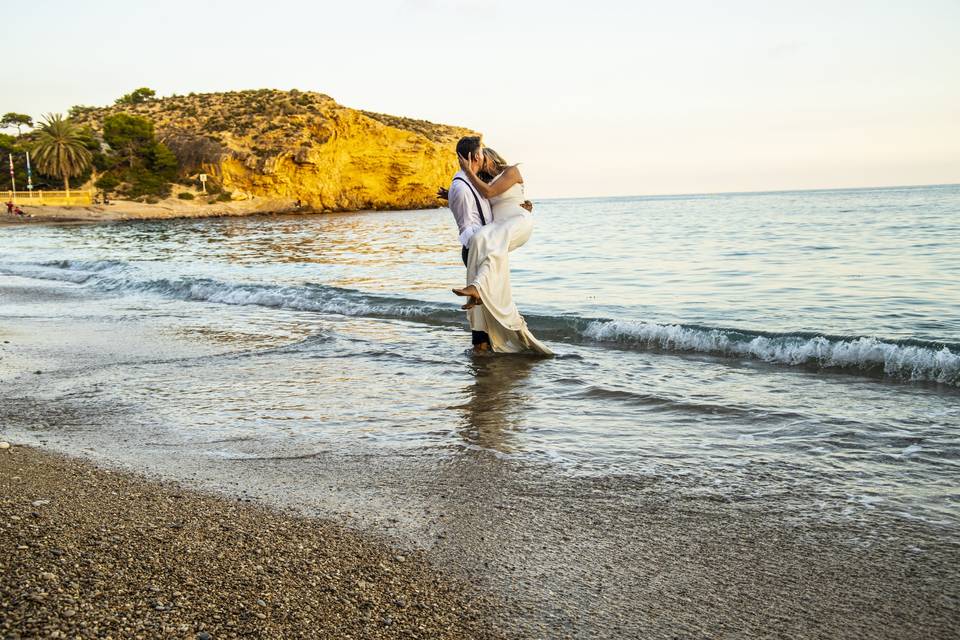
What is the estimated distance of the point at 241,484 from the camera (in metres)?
4.20

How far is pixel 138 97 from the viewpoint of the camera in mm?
101938

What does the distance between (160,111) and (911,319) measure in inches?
3737

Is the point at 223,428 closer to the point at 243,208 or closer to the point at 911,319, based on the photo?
the point at 911,319

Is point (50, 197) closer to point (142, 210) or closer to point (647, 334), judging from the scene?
point (142, 210)

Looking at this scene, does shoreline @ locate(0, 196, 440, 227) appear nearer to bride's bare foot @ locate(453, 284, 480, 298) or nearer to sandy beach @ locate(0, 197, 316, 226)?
sandy beach @ locate(0, 197, 316, 226)

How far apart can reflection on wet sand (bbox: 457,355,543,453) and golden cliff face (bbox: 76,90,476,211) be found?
6866 centimetres

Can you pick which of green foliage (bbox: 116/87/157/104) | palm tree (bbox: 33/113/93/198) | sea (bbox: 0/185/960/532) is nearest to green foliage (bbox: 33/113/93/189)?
palm tree (bbox: 33/113/93/198)

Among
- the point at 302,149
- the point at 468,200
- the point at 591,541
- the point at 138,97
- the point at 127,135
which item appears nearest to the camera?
the point at 591,541

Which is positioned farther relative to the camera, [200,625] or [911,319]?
[911,319]

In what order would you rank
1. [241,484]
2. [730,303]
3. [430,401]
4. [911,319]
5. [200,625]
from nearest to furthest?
[200,625], [241,484], [430,401], [911,319], [730,303]

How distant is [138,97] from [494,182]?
10825 centimetres

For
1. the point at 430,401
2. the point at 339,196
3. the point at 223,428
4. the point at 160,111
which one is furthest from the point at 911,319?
the point at 160,111

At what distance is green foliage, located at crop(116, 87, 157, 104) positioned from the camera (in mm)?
101312

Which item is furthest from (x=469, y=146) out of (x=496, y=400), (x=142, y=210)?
(x=142, y=210)
